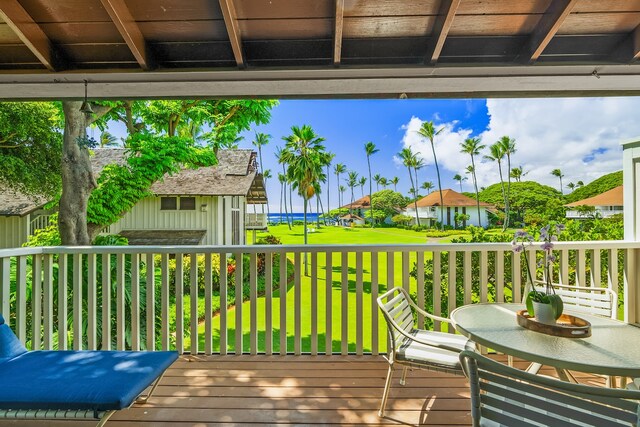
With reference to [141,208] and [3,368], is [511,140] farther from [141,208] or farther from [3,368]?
[3,368]

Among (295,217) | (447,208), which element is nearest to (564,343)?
(447,208)

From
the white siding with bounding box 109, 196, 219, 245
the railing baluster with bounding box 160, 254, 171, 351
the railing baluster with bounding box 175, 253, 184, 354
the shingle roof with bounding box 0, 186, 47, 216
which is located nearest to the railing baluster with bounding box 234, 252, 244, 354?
the railing baluster with bounding box 175, 253, 184, 354

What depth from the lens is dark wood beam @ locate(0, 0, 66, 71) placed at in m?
1.82

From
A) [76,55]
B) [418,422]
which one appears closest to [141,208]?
[76,55]

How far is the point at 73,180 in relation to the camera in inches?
222

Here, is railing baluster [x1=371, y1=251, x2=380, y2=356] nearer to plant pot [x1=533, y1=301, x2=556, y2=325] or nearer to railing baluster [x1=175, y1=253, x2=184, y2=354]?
plant pot [x1=533, y1=301, x2=556, y2=325]

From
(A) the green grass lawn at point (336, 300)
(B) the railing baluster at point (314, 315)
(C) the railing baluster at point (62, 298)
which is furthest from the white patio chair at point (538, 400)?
(C) the railing baluster at point (62, 298)

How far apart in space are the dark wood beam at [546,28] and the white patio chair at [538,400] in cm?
182

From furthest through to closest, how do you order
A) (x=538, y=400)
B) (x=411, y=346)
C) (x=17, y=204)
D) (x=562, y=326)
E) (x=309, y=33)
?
(x=17, y=204) → (x=411, y=346) → (x=309, y=33) → (x=562, y=326) → (x=538, y=400)

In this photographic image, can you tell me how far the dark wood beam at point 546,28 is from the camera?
1.79 metres

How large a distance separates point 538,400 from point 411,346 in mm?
1125

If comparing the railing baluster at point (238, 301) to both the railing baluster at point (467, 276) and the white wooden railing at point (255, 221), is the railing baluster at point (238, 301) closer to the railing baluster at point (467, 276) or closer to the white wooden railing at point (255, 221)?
the railing baluster at point (467, 276)

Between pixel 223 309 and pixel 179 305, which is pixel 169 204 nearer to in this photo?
pixel 179 305

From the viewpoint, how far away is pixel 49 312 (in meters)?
2.95
